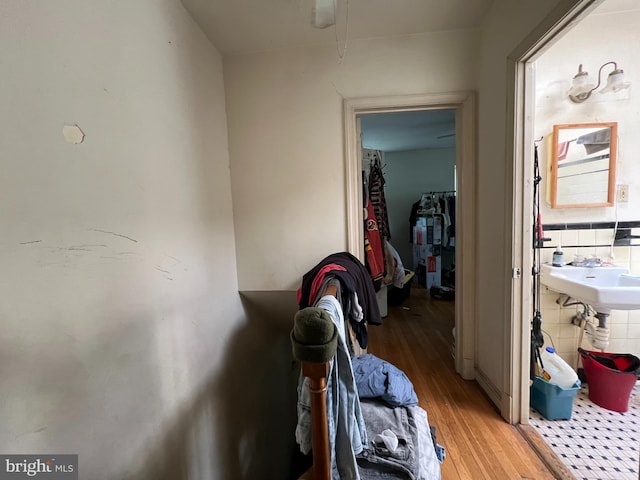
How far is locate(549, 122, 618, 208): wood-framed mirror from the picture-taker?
1.77 meters

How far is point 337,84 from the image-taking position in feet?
5.87

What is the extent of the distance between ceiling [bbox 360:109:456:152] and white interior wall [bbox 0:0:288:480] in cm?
178

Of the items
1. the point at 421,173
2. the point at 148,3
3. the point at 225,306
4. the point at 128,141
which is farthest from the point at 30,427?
the point at 421,173

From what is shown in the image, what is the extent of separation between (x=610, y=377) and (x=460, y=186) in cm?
142

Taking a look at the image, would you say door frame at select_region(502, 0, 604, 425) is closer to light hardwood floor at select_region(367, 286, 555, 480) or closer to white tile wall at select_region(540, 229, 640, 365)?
light hardwood floor at select_region(367, 286, 555, 480)

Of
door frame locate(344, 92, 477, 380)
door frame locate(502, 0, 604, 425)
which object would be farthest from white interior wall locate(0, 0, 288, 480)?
door frame locate(502, 0, 604, 425)

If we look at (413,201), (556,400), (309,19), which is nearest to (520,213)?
(556,400)

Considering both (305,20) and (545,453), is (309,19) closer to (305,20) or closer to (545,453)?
(305,20)

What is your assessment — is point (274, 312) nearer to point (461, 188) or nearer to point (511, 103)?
point (461, 188)

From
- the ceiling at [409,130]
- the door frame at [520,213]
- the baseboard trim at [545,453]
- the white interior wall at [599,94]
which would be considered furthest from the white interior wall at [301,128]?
the baseboard trim at [545,453]

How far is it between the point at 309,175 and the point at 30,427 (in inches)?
63.9

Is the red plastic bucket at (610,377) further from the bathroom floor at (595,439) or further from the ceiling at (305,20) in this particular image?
the ceiling at (305,20)

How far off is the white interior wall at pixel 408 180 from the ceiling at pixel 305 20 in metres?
3.29

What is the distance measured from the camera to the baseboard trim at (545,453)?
3.91 feet
